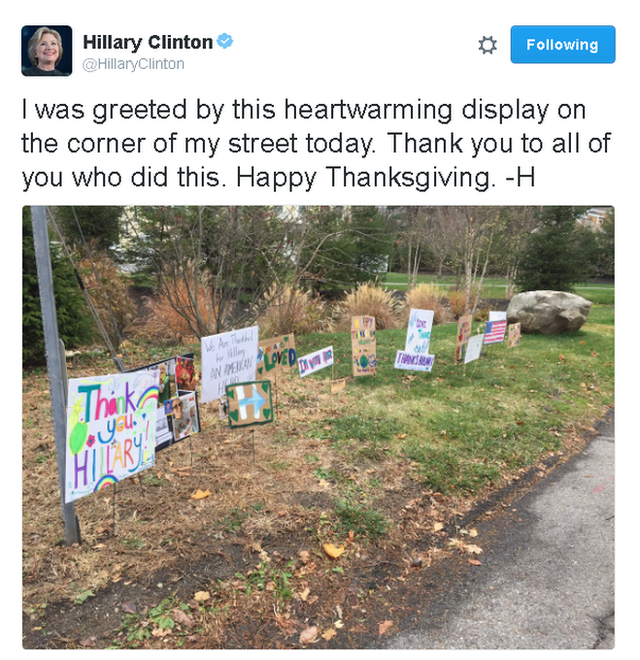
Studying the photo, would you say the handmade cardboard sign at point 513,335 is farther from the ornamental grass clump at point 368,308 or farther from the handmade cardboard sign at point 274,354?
A: the handmade cardboard sign at point 274,354

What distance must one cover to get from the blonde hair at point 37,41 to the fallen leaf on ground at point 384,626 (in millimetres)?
4468

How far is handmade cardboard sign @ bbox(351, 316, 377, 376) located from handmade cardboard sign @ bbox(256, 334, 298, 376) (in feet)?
4.46

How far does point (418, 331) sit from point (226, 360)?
367 centimetres

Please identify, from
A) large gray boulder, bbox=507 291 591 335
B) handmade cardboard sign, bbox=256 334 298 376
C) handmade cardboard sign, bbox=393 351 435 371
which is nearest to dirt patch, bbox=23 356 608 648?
handmade cardboard sign, bbox=256 334 298 376

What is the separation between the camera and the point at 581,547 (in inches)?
151

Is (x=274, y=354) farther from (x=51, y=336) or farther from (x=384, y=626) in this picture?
(x=384, y=626)

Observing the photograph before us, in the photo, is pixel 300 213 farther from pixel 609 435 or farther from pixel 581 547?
pixel 581 547

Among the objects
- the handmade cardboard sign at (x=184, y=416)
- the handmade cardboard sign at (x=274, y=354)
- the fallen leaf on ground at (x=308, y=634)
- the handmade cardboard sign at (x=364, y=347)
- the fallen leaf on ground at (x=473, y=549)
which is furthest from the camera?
the handmade cardboard sign at (x=364, y=347)

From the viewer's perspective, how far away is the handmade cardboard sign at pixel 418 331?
7523 mm

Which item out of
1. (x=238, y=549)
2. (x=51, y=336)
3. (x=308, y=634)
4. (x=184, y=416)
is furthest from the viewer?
(x=184, y=416)

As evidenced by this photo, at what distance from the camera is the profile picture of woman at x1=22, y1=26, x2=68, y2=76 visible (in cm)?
342

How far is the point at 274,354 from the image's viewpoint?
6.12 m

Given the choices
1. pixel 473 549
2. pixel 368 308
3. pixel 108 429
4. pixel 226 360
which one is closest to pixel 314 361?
pixel 226 360

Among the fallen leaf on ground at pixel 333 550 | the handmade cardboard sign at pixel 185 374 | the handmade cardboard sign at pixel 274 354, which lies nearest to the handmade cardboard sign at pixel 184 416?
the handmade cardboard sign at pixel 185 374
